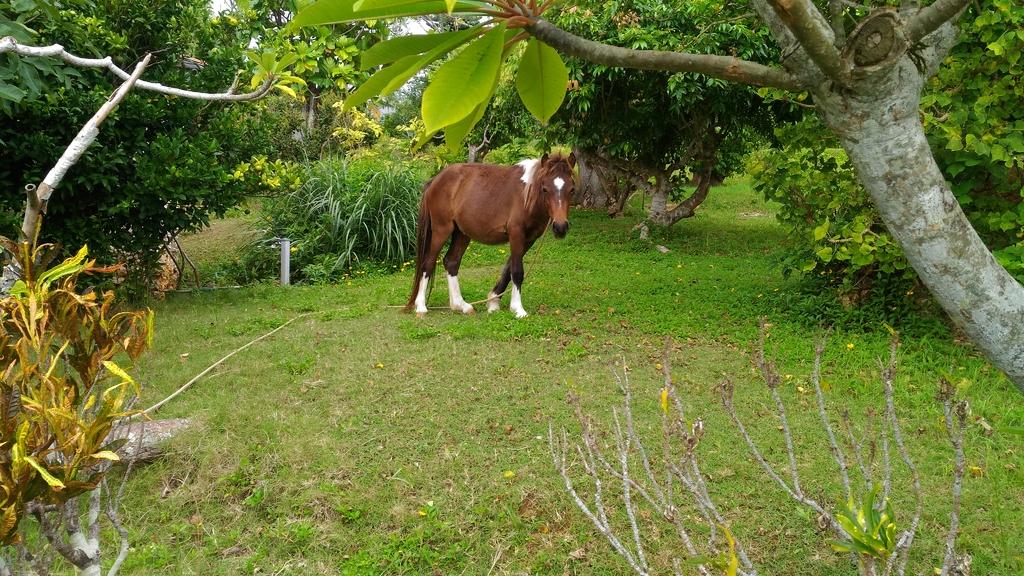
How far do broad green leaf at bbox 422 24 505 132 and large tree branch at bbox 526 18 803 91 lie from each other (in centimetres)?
12

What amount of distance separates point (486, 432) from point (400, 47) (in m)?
3.13

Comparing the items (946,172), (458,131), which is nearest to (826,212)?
(946,172)

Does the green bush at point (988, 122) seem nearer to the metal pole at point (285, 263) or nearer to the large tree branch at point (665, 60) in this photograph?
the large tree branch at point (665, 60)

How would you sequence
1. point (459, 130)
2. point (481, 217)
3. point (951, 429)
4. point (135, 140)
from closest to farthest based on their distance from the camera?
point (459, 130) → point (951, 429) → point (135, 140) → point (481, 217)

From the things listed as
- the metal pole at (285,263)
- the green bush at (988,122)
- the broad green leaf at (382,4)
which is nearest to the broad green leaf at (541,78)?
the broad green leaf at (382,4)

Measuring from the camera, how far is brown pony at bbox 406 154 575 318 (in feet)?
20.4

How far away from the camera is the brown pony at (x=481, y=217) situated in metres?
6.22

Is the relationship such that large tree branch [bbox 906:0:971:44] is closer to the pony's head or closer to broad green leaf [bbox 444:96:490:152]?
broad green leaf [bbox 444:96:490:152]

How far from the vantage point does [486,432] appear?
3.88 meters

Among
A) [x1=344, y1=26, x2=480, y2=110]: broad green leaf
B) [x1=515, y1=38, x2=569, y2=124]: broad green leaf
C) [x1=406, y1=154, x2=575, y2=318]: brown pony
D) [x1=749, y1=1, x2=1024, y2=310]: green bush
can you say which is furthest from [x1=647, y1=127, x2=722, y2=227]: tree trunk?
[x1=344, y1=26, x2=480, y2=110]: broad green leaf

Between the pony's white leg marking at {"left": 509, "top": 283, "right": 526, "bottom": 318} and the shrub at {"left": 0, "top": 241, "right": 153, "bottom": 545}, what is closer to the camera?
the shrub at {"left": 0, "top": 241, "right": 153, "bottom": 545}

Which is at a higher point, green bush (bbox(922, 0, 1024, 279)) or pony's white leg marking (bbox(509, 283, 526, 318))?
green bush (bbox(922, 0, 1024, 279))

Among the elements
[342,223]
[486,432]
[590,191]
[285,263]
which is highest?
[590,191]

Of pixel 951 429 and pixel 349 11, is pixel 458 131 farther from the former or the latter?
pixel 951 429
